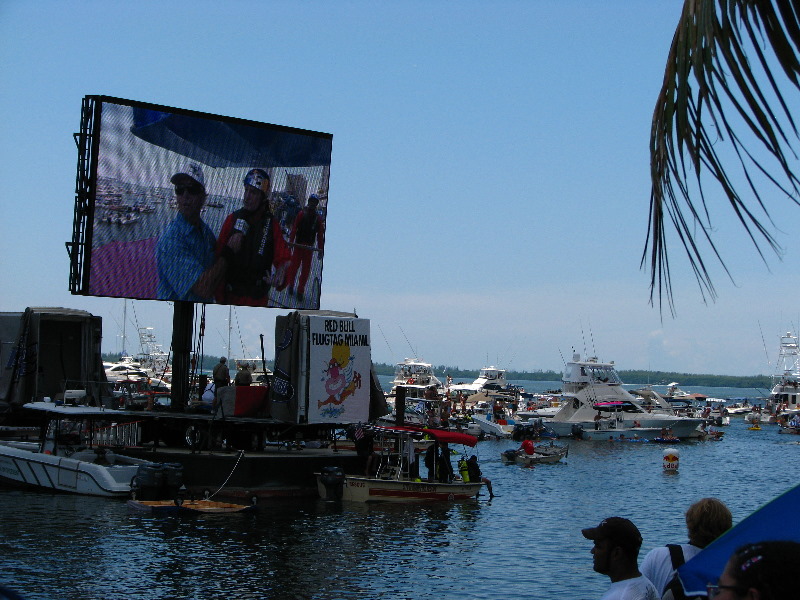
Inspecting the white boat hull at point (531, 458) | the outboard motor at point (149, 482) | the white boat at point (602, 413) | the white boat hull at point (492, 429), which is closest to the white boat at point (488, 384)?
the white boat at point (602, 413)

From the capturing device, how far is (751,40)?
354 cm

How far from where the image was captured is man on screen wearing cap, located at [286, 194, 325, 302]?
37375mm

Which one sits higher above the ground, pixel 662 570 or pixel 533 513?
pixel 662 570

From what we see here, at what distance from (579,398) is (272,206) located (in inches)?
1961

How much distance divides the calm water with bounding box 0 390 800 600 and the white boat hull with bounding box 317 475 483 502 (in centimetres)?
37

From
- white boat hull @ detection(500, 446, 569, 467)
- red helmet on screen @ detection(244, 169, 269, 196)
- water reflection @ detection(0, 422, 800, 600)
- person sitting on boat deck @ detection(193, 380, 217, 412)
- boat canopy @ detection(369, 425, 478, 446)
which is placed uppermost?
red helmet on screen @ detection(244, 169, 269, 196)

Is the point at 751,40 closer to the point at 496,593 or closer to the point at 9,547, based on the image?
the point at 496,593

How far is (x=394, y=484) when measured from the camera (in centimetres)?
3322

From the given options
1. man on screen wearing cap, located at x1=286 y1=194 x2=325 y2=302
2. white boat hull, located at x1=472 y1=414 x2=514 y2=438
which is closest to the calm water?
man on screen wearing cap, located at x1=286 y1=194 x2=325 y2=302

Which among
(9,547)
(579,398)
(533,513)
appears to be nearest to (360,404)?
(533,513)

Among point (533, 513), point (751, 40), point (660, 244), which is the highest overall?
point (751, 40)

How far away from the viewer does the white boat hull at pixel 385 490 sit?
33094 mm

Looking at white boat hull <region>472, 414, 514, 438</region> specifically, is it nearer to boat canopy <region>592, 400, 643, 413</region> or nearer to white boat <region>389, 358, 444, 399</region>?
boat canopy <region>592, 400, 643, 413</region>

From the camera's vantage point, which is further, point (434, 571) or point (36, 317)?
point (36, 317)
